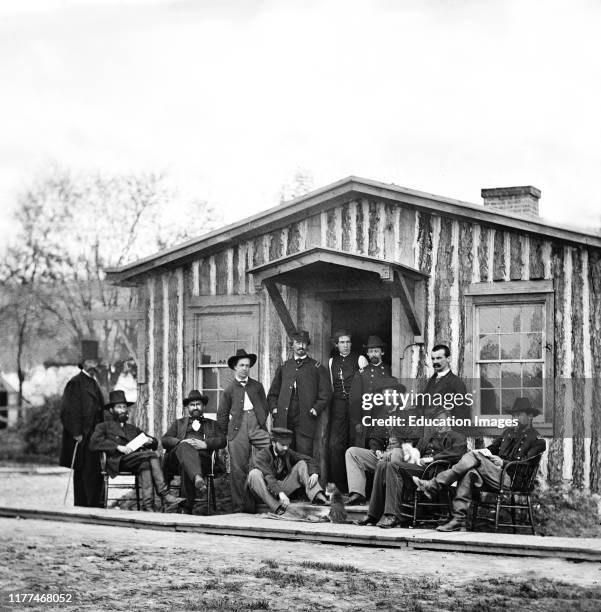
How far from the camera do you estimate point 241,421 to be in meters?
13.6

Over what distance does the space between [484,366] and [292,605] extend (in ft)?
17.6

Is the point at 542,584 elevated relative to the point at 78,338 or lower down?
lower down

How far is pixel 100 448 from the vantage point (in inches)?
543

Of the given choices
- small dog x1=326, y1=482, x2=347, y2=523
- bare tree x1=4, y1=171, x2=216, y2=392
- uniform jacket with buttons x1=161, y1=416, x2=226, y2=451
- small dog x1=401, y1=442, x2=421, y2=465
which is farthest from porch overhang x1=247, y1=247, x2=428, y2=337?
bare tree x1=4, y1=171, x2=216, y2=392

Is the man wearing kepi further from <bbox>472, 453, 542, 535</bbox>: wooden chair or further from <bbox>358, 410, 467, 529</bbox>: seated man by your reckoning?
<bbox>472, 453, 542, 535</bbox>: wooden chair

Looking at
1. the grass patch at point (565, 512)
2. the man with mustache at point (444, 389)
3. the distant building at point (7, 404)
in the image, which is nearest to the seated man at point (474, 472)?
the man with mustache at point (444, 389)

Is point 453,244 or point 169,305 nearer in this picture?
point 453,244

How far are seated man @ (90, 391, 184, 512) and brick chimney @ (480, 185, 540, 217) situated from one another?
16.9 feet

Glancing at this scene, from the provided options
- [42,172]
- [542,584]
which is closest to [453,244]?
[542,584]

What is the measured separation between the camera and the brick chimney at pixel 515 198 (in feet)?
49.0

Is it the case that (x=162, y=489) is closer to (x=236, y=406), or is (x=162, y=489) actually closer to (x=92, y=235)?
(x=236, y=406)

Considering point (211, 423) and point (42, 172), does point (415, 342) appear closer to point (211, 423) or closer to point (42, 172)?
point (211, 423)

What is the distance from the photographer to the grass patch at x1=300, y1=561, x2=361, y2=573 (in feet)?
32.0

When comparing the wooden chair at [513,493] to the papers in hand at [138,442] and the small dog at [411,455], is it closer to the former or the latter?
the small dog at [411,455]
